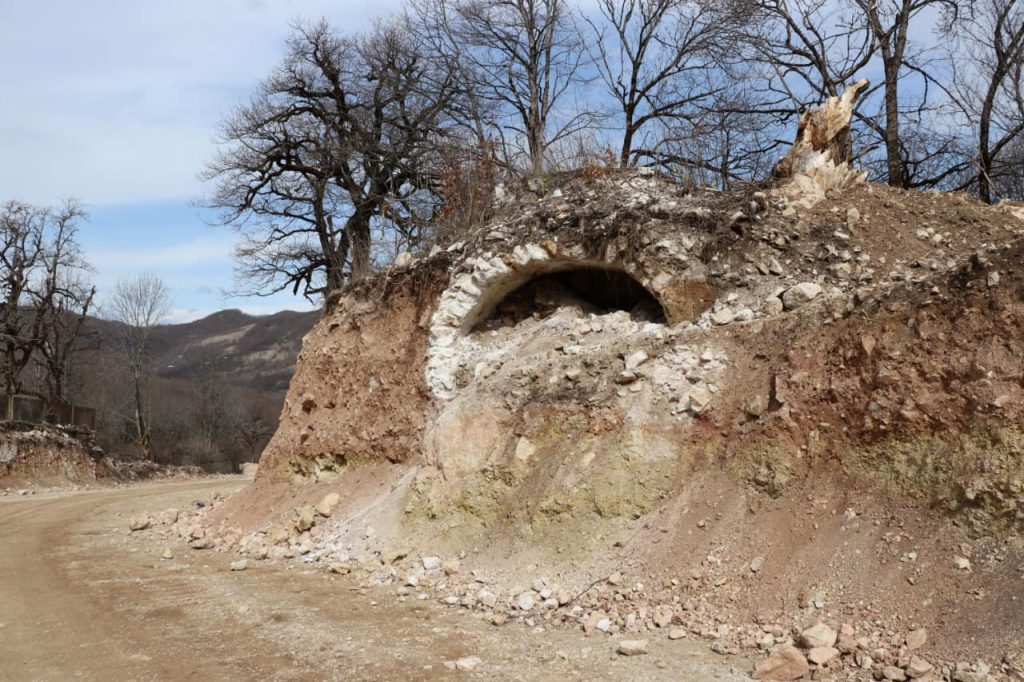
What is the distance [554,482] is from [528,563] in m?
0.79

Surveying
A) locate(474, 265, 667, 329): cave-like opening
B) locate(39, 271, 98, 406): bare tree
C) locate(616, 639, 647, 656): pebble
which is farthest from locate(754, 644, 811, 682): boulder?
locate(39, 271, 98, 406): bare tree

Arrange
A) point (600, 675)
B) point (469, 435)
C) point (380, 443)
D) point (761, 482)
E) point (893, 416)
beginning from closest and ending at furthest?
point (600, 675) < point (893, 416) < point (761, 482) < point (469, 435) < point (380, 443)

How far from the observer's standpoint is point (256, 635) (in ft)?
19.6

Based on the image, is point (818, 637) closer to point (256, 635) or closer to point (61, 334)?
point (256, 635)

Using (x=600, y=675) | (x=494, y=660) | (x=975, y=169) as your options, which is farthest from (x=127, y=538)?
(x=975, y=169)

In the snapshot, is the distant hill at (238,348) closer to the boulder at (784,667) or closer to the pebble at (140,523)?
the pebble at (140,523)

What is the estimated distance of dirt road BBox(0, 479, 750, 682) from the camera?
505 centimetres

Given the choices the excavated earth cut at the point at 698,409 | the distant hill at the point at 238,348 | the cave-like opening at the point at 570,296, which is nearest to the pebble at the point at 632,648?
the excavated earth cut at the point at 698,409

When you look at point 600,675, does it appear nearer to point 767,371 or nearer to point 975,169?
point 767,371

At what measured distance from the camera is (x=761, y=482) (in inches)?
248

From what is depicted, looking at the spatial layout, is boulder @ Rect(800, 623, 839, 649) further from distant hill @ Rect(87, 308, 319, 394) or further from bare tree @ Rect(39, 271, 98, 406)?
distant hill @ Rect(87, 308, 319, 394)

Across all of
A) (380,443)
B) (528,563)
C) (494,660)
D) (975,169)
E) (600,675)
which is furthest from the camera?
(975,169)

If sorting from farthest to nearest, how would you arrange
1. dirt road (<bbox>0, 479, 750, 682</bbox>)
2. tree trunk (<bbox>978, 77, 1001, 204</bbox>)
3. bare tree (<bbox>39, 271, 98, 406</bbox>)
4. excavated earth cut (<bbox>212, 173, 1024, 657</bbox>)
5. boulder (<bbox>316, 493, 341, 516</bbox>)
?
1. bare tree (<bbox>39, 271, 98, 406</bbox>)
2. tree trunk (<bbox>978, 77, 1001, 204</bbox>)
3. boulder (<bbox>316, 493, 341, 516</bbox>)
4. excavated earth cut (<bbox>212, 173, 1024, 657</bbox>)
5. dirt road (<bbox>0, 479, 750, 682</bbox>)

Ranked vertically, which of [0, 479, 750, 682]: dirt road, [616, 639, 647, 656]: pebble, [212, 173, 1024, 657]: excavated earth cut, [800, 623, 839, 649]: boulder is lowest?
[0, 479, 750, 682]: dirt road
